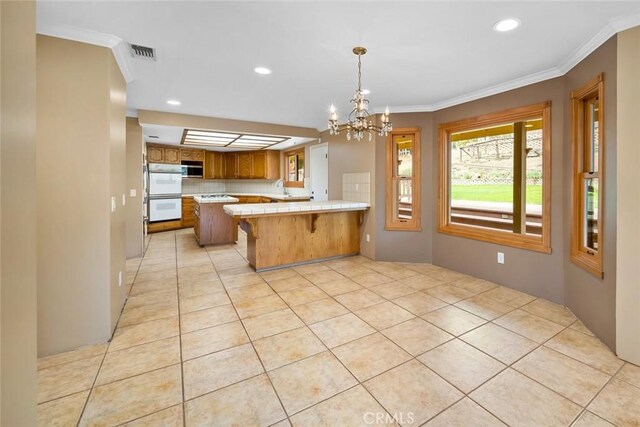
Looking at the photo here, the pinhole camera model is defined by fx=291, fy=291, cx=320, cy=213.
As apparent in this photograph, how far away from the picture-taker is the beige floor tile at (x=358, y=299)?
296 centimetres

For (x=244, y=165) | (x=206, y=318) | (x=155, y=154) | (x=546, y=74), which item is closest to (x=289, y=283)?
(x=206, y=318)

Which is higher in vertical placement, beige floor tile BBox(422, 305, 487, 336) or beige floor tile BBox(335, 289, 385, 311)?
beige floor tile BBox(335, 289, 385, 311)

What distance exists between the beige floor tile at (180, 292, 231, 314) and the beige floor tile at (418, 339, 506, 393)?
204 cm

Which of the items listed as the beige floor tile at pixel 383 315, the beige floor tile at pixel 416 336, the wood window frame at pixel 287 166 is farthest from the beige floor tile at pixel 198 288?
the wood window frame at pixel 287 166

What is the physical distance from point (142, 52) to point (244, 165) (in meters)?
5.74

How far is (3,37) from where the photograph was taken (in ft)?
2.22

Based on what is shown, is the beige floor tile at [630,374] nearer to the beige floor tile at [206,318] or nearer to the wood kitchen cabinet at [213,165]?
the beige floor tile at [206,318]

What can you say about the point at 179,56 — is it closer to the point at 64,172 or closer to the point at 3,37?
the point at 64,172

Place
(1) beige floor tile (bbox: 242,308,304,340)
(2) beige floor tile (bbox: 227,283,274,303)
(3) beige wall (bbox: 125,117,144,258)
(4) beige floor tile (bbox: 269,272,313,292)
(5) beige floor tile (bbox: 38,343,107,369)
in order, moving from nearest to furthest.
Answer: (5) beige floor tile (bbox: 38,343,107,369), (1) beige floor tile (bbox: 242,308,304,340), (2) beige floor tile (bbox: 227,283,274,303), (4) beige floor tile (bbox: 269,272,313,292), (3) beige wall (bbox: 125,117,144,258)

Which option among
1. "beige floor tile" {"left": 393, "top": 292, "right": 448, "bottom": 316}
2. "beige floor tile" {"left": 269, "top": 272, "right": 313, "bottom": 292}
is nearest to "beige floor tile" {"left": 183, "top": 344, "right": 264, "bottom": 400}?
"beige floor tile" {"left": 269, "top": 272, "right": 313, "bottom": 292}

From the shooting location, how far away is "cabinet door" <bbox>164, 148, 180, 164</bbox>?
23.1 feet

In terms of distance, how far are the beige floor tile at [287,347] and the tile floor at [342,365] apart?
0.04 feet

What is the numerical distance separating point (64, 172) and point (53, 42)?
3.00ft

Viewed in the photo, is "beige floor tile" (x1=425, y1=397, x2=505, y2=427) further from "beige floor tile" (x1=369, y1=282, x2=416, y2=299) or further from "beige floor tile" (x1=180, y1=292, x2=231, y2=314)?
"beige floor tile" (x1=180, y1=292, x2=231, y2=314)
